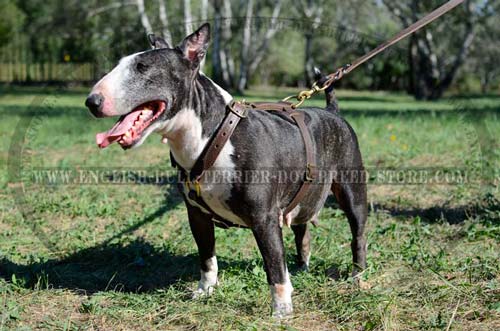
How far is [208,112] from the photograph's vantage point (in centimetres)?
335

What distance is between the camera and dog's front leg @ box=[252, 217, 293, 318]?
341 cm

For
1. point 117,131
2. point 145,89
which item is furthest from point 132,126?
point 145,89

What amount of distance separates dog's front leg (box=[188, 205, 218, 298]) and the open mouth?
0.95m

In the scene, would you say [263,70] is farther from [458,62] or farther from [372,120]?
[372,120]

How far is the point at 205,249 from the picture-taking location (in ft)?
13.1

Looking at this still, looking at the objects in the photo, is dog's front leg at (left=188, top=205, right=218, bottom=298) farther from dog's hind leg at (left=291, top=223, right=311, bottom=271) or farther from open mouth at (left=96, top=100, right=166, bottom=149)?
open mouth at (left=96, top=100, right=166, bottom=149)

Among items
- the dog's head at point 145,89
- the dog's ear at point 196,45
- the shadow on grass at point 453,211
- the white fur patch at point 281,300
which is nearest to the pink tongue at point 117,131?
the dog's head at point 145,89

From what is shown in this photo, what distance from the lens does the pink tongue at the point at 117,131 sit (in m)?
3.02

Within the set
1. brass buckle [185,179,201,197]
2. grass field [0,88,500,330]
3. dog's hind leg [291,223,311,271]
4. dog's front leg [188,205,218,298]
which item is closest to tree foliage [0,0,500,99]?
grass field [0,88,500,330]

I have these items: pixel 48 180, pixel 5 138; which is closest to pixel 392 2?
pixel 5 138

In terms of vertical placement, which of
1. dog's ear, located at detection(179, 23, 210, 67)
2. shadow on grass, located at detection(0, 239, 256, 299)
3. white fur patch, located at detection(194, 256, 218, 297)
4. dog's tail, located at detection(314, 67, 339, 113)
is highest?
dog's ear, located at detection(179, 23, 210, 67)

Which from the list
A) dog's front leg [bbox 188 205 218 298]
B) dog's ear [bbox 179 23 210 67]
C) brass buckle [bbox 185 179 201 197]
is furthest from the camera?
dog's front leg [bbox 188 205 218 298]

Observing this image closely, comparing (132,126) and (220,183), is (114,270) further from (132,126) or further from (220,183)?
(132,126)

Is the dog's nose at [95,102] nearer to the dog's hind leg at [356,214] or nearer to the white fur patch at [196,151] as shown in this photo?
the white fur patch at [196,151]
